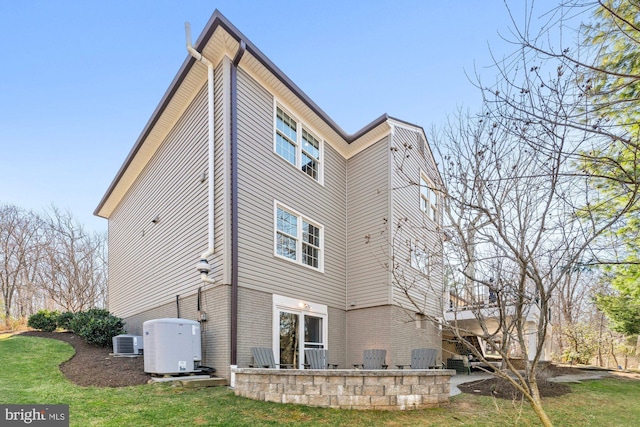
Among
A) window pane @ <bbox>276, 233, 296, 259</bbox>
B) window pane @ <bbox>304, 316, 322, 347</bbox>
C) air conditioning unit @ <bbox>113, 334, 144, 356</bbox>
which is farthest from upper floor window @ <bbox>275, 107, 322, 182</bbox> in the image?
air conditioning unit @ <bbox>113, 334, 144, 356</bbox>

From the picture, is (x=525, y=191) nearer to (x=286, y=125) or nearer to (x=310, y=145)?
(x=286, y=125)

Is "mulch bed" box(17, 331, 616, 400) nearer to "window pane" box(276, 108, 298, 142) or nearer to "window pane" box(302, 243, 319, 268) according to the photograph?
"window pane" box(302, 243, 319, 268)

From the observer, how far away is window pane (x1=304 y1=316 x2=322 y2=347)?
9.87 m

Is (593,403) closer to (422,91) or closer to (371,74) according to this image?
(422,91)

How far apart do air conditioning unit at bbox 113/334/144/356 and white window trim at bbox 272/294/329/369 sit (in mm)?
3855

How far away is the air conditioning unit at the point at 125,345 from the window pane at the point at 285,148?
629 centimetres

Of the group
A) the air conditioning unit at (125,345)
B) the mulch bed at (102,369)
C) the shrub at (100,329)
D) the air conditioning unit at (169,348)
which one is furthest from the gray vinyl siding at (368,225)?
the shrub at (100,329)

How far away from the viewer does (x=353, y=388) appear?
5.66m

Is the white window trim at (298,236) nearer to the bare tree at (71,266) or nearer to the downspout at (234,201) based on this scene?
the downspout at (234,201)

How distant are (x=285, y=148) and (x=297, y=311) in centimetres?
445

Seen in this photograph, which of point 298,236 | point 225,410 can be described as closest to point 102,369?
point 225,410

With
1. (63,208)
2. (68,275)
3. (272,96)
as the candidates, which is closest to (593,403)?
(272,96)

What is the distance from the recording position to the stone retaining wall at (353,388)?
565 centimetres

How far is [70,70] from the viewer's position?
1441 centimetres
